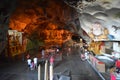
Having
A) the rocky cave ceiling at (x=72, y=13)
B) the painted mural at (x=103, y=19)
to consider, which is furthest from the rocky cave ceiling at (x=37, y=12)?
the painted mural at (x=103, y=19)

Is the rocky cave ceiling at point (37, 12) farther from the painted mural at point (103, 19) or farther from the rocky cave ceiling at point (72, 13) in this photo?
the painted mural at point (103, 19)

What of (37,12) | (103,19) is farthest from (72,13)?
(103,19)

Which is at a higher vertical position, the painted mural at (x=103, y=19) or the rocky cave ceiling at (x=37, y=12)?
the rocky cave ceiling at (x=37, y=12)

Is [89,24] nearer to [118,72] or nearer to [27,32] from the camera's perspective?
[118,72]

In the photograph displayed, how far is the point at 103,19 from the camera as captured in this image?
2053cm

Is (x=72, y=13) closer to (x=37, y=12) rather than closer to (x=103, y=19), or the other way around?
(x=37, y=12)

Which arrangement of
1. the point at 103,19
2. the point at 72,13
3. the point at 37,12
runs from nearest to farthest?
1. the point at 103,19
2. the point at 72,13
3. the point at 37,12

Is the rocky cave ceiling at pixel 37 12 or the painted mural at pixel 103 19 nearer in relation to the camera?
the painted mural at pixel 103 19

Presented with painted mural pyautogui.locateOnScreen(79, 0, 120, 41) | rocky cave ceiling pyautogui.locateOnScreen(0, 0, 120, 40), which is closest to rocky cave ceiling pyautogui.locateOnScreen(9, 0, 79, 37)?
rocky cave ceiling pyautogui.locateOnScreen(0, 0, 120, 40)

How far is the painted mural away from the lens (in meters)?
16.8

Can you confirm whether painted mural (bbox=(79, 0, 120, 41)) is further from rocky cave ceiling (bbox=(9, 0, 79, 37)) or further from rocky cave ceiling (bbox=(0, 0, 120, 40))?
rocky cave ceiling (bbox=(9, 0, 79, 37))

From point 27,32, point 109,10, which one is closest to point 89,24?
point 109,10

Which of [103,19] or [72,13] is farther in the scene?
[72,13]

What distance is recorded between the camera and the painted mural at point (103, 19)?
16778 mm
